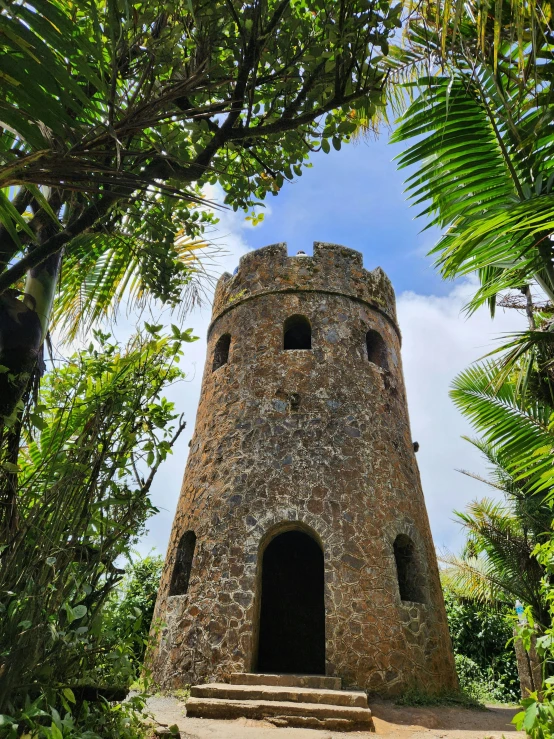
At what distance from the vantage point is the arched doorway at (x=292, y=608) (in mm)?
9609

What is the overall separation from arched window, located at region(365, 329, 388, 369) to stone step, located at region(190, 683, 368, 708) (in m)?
5.26

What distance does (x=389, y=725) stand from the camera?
5.39 metres

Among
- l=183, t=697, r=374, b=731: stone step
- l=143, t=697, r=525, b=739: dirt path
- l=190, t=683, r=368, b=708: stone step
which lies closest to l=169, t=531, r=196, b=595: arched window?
l=143, t=697, r=525, b=739: dirt path

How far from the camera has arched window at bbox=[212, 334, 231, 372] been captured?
9812 mm

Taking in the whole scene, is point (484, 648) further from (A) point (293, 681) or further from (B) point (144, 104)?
(B) point (144, 104)

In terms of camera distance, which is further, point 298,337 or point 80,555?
point 298,337

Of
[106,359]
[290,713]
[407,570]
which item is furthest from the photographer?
[407,570]

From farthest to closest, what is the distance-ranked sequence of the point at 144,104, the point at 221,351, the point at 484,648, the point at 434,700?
1. the point at 484,648
2. the point at 221,351
3. the point at 434,700
4. the point at 144,104

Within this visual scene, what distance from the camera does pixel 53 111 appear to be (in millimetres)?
1503

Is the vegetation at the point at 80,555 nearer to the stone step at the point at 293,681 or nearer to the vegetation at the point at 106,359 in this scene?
the vegetation at the point at 106,359

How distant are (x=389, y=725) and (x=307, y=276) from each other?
21.9 ft

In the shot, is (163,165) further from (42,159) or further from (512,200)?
(512,200)

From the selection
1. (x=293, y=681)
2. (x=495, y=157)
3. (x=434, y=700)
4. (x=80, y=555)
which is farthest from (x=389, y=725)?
(x=495, y=157)

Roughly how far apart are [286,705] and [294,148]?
5143 mm
